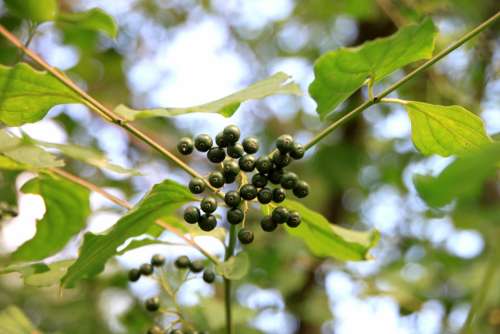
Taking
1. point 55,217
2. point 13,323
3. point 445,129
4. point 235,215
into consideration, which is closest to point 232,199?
point 235,215

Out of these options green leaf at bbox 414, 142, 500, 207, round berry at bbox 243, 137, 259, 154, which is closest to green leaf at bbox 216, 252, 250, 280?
round berry at bbox 243, 137, 259, 154

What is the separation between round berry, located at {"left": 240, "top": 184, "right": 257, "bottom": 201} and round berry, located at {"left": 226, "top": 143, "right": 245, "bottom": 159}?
12cm

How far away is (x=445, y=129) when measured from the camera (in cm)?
192

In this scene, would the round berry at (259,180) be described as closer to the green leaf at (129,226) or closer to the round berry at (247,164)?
the round berry at (247,164)

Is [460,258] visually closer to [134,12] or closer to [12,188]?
[12,188]

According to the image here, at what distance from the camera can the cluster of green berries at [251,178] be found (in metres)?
1.79

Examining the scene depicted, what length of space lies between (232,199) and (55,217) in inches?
38.6

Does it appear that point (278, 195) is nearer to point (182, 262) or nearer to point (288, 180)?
point (288, 180)

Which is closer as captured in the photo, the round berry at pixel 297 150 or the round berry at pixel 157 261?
the round berry at pixel 297 150

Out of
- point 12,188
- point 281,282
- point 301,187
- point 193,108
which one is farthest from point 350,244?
point 281,282

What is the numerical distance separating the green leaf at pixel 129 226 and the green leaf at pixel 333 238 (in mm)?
383

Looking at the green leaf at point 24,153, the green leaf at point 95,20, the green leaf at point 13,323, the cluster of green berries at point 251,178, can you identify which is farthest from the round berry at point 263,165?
the green leaf at point 13,323

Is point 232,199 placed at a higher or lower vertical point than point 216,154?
lower

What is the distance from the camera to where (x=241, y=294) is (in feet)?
15.9
